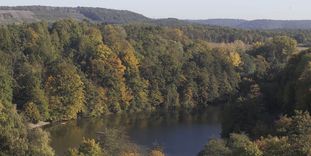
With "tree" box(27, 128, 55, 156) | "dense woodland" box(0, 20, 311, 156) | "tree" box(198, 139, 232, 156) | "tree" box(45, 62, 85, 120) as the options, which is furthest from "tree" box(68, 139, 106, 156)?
"tree" box(45, 62, 85, 120)

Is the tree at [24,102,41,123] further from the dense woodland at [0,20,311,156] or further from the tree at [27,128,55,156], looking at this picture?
the tree at [27,128,55,156]

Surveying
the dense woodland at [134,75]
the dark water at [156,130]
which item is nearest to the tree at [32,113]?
the dense woodland at [134,75]

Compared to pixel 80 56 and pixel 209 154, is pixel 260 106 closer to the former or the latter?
pixel 209 154

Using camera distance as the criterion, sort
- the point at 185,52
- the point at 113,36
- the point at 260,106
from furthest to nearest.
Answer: the point at 185,52, the point at 113,36, the point at 260,106

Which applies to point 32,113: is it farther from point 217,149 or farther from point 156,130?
point 217,149

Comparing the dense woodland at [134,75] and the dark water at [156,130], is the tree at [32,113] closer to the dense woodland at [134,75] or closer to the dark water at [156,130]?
the dense woodland at [134,75]

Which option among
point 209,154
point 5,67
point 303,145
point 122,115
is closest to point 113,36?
point 122,115
